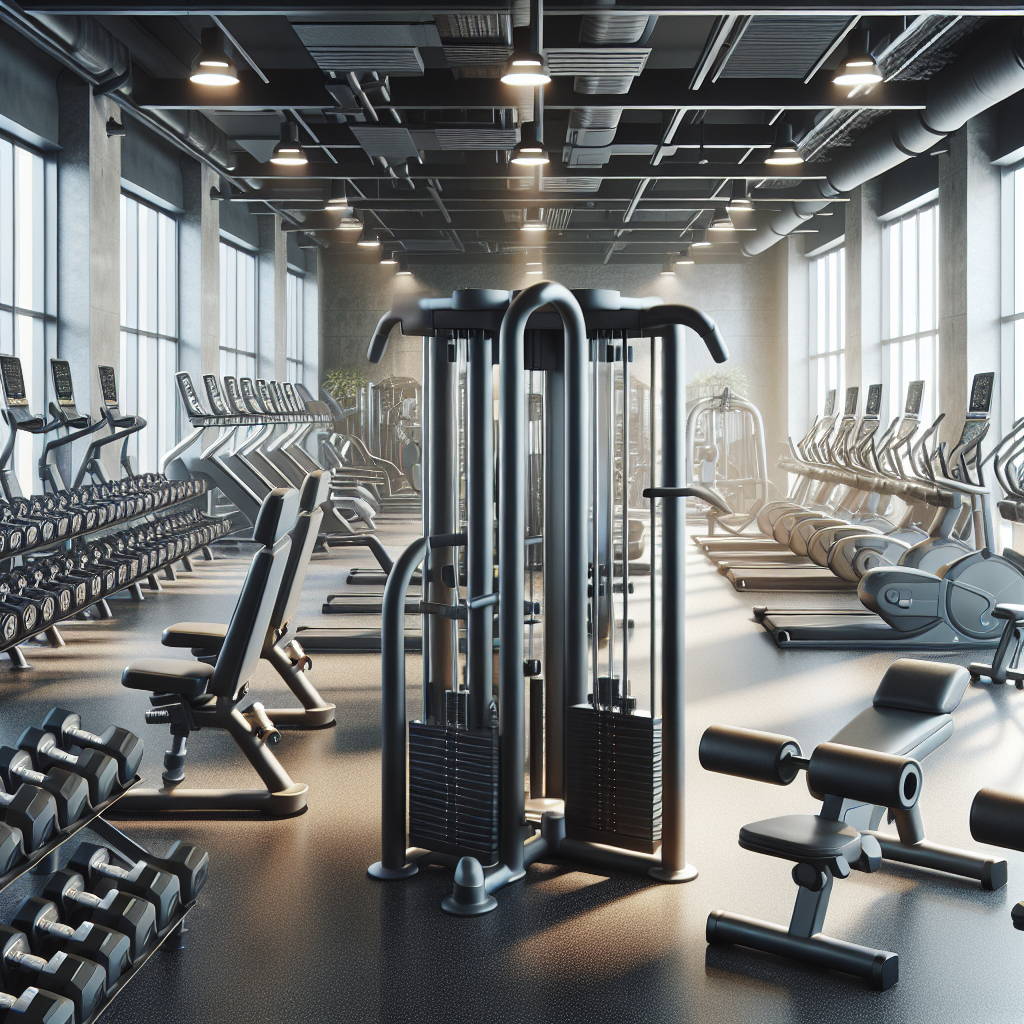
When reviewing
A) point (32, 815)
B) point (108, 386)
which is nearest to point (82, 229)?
point (108, 386)

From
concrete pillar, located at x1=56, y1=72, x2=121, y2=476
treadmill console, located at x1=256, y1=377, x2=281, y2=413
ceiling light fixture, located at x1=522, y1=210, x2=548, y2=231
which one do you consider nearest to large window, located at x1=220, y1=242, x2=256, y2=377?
treadmill console, located at x1=256, y1=377, x2=281, y2=413

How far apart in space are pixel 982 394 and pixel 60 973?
5.72m

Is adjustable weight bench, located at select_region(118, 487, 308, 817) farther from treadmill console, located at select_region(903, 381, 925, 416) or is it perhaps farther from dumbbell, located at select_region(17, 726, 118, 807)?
treadmill console, located at select_region(903, 381, 925, 416)

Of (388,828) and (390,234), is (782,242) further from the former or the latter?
(388,828)

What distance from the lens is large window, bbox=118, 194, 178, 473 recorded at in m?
10.5

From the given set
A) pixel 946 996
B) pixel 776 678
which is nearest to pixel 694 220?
pixel 776 678

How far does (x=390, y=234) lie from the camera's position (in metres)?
15.2

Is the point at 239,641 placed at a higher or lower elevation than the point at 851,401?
lower

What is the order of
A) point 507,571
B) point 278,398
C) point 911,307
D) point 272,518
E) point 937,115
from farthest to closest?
1. point 911,307
2. point 278,398
3. point 937,115
4. point 272,518
5. point 507,571

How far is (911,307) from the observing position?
12016mm

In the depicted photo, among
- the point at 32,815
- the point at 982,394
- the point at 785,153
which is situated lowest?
the point at 32,815

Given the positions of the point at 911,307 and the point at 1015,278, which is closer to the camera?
the point at 1015,278

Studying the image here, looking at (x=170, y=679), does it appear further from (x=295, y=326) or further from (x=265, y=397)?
(x=295, y=326)

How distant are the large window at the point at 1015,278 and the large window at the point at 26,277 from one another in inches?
330
